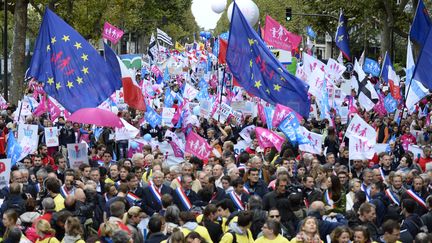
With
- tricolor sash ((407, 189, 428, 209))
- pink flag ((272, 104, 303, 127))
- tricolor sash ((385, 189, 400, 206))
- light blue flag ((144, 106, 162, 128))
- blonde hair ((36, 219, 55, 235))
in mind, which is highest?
pink flag ((272, 104, 303, 127))

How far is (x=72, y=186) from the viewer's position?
1359 centimetres

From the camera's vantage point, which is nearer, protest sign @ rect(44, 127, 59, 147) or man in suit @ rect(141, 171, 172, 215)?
man in suit @ rect(141, 171, 172, 215)

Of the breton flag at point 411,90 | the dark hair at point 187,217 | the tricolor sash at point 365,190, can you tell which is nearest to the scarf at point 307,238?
the dark hair at point 187,217

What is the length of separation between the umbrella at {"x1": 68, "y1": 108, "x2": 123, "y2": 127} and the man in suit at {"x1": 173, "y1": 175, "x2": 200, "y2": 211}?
3.60m

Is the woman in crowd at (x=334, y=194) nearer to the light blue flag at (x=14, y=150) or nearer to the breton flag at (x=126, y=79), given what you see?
the light blue flag at (x=14, y=150)

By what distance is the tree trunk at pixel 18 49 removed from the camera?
33344 mm

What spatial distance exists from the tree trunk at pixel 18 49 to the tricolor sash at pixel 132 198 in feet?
69.5

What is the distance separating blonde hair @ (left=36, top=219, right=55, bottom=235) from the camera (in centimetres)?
1013

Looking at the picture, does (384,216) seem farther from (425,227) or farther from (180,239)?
(180,239)

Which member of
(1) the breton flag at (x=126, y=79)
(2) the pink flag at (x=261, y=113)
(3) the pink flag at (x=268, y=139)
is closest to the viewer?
(3) the pink flag at (x=268, y=139)

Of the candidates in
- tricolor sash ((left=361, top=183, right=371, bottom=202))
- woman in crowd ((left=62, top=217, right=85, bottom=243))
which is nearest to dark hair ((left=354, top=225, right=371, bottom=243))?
woman in crowd ((left=62, top=217, right=85, bottom=243))

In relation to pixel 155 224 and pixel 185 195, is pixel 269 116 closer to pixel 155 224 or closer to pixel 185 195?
pixel 185 195

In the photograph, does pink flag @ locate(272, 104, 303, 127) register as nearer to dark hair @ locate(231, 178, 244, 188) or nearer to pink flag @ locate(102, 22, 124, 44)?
dark hair @ locate(231, 178, 244, 188)

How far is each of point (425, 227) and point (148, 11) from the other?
2521 inches
